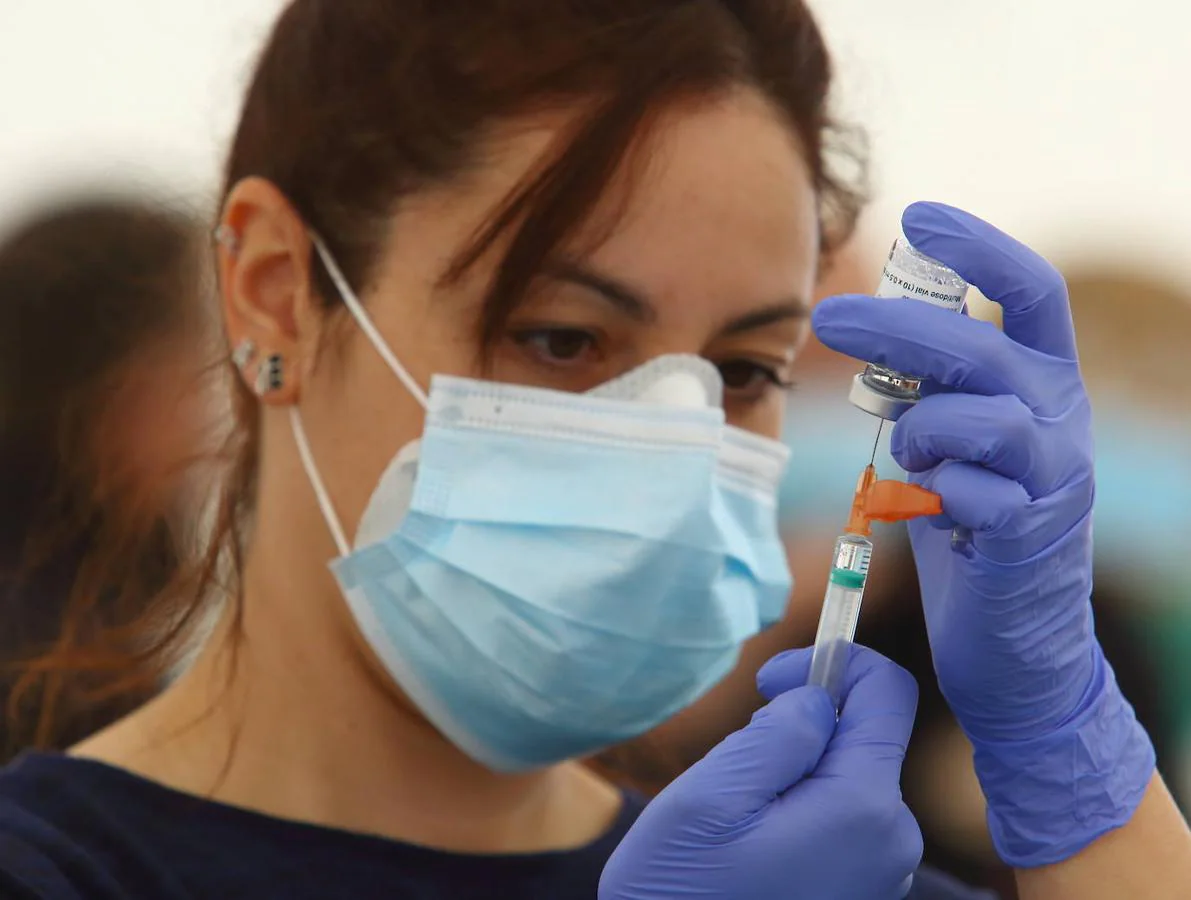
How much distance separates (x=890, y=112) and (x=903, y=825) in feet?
4.24

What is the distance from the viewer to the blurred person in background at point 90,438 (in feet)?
5.51

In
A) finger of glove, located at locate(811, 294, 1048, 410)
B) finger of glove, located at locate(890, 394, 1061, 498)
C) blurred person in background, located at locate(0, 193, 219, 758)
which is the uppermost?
finger of glove, located at locate(811, 294, 1048, 410)

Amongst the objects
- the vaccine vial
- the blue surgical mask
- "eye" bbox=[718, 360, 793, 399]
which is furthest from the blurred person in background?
the vaccine vial

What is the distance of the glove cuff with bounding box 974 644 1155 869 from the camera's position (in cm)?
106

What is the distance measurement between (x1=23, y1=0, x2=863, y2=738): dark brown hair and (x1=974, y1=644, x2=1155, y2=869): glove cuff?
60 cm

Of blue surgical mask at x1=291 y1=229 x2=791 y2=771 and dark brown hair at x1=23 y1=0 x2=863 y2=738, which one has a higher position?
dark brown hair at x1=23 y1=0 x2=863 y2=738

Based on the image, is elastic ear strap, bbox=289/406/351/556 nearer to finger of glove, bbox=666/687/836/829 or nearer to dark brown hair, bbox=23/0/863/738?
A: dark brown hair, bbox=23/0/863/738

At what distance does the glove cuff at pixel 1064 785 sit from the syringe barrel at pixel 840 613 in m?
0.16

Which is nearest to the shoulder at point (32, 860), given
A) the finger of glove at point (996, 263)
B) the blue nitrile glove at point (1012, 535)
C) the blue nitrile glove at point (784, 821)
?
the blue nitrile glove at point (784, 821)

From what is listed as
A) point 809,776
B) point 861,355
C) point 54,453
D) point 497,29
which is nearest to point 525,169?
point 497,29

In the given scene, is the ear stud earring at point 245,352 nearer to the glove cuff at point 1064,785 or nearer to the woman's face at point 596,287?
the woman's face at point 596,287

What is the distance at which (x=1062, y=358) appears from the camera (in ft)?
3.41

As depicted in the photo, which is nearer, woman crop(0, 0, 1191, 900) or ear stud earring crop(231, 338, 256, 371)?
woman crop(0, 0, 1191, 900)

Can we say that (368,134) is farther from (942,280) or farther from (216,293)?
(942,280)
